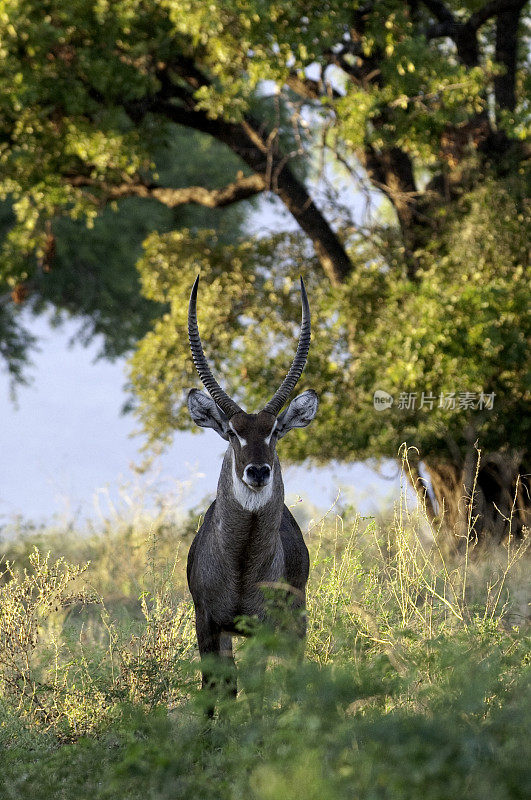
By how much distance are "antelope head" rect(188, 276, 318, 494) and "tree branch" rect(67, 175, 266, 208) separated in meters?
10.8

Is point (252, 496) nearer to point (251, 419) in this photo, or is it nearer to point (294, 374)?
point (251, 419)

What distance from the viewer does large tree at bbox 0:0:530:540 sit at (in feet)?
45.1

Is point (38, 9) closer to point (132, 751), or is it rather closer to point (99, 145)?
point (99, 145)

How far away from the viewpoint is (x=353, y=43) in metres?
15.4

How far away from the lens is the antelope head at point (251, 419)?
6062mm

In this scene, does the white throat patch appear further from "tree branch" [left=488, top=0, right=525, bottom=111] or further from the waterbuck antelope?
"tree branch" [left=488, top=0, right=525, bottom=111]

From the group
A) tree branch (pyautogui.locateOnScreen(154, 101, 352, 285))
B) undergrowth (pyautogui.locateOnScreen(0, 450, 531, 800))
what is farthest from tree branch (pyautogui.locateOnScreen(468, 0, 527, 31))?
undergrowth (pyautogui.locateOnScreen(0, 450, 531, 800))

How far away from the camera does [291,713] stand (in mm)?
4406

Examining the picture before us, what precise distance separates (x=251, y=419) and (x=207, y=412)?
A: 514 mm

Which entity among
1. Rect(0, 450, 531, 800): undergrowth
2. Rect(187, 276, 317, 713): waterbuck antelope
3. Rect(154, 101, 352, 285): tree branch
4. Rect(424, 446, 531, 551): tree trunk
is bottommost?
Rect(0, 450, 531, 800): undergrowth

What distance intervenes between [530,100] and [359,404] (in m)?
5.23

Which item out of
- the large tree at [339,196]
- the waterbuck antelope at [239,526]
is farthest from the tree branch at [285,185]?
the waterbuck antelope at [239,526]

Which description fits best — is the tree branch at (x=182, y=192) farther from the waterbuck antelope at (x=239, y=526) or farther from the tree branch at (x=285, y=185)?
the waterbuck antelope at (x=239, y=526)

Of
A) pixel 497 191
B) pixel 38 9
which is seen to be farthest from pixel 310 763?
pixel 38 9
